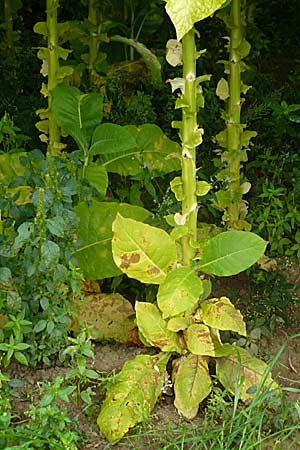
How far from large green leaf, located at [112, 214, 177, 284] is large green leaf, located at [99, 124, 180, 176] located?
72 centimetres

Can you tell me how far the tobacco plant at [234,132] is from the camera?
2885 mm

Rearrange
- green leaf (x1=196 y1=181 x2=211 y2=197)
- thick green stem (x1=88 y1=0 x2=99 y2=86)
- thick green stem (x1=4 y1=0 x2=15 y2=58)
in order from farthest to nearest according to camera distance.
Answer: thick green stem (x1=4 y1=0 x2=15 y2=58)
thick green stem (x1=88 y1=0 x2=99 y2=86)
green leaf (x1=196 y1=181 x2=211 y2=197)

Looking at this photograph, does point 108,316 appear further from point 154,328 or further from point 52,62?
point 52,62

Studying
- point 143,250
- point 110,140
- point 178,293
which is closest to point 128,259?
point 143,250

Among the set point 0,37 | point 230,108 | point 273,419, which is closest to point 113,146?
point 230,108

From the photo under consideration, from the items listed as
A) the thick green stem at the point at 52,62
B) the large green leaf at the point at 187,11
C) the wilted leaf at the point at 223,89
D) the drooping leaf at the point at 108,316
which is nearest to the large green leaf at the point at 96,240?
the drooping leaf at the point at 108,316

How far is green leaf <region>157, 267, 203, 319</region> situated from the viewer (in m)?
2.23

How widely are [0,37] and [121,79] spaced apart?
79 cm

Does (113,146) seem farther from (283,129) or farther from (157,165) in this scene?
(283,129)

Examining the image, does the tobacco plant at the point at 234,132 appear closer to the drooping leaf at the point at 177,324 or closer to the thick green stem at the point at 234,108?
the thick green stem at the point at 234,108

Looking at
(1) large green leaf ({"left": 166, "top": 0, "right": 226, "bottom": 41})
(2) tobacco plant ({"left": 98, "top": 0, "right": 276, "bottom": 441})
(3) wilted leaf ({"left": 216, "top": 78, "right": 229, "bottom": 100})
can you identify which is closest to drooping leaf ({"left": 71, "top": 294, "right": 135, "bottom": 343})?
(2) tobacco plant ({"left": 98, "top": 0, "right": 276, "bottom": 441})

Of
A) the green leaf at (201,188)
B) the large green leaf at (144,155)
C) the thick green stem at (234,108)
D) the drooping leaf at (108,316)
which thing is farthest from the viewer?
the large green leaf at (144,155)

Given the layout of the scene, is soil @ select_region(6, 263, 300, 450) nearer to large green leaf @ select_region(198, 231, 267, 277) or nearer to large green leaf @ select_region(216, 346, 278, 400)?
large green leaf @ select_region(216, 346, 278, 400)

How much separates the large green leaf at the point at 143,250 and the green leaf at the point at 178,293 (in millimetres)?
79
